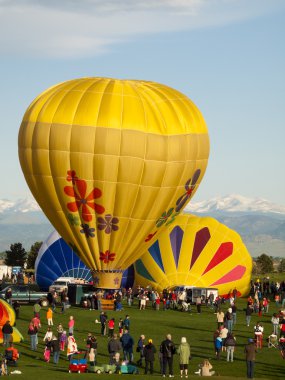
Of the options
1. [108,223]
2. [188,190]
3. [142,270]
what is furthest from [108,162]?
[142,270]

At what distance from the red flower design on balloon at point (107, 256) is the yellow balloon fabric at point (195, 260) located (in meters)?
7.69

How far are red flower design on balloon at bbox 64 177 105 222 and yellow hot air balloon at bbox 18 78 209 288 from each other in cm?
6

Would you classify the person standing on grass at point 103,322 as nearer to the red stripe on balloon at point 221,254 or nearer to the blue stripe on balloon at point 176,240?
the blue stripe on balloon at point 176,240

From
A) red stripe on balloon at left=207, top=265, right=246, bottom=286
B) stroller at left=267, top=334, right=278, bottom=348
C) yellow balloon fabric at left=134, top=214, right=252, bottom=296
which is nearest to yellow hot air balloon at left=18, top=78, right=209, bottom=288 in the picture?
yellow balloon fabric at left=134, top=214, right=252, bottom=296

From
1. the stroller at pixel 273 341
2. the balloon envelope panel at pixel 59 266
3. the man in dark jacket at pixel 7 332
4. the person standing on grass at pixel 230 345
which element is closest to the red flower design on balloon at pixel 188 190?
the balloon envelope panel at pixel 59 266

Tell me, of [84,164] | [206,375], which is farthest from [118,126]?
[206,375]

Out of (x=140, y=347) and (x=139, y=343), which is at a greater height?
(x=139, y=343)

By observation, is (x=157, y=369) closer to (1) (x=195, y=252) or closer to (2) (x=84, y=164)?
(2) (x=84, y=164)

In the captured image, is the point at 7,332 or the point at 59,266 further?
the point at 59,266

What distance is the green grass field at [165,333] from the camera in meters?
43.0

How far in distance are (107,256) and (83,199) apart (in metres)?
4.07

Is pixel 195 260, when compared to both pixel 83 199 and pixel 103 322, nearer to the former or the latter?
pixel 83 199

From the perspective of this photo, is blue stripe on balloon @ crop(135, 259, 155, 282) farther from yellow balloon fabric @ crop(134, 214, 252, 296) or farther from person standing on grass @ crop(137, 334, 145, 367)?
person standing on grass @ crop(137, 334, 145, 367)

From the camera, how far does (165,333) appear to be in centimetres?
5406
